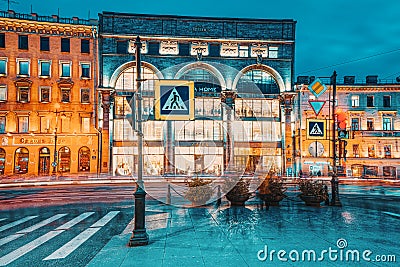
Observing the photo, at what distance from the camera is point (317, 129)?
15.7m

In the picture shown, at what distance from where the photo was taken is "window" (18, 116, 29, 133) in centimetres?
4000

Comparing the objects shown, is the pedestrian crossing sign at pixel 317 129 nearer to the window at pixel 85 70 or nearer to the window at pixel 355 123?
the window at pixel 355 123

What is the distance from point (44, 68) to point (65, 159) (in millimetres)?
12049

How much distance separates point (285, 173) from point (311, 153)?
465cm

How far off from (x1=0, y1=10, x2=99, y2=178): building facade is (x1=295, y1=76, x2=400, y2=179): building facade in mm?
28726

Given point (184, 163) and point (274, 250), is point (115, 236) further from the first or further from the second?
point (184, 163)

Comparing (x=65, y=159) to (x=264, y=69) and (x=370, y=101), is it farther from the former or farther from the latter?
(x=370, y=101)

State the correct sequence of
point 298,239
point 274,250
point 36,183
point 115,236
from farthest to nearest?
point 36,183, point 115,236, point 298,239, point 274,250

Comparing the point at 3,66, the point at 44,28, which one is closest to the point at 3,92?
the point at 3,66

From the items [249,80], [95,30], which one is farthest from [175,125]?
[95,30]

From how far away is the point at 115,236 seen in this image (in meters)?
10.7

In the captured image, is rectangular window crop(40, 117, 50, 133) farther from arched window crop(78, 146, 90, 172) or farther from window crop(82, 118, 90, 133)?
arched window crop(78, 146, 90, 172)

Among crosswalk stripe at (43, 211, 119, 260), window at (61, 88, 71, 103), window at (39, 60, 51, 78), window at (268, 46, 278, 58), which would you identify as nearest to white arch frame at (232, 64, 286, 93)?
window at (268, 46, 278, 58)

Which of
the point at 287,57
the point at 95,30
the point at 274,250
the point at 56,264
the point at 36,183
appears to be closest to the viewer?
the point at 56,264
